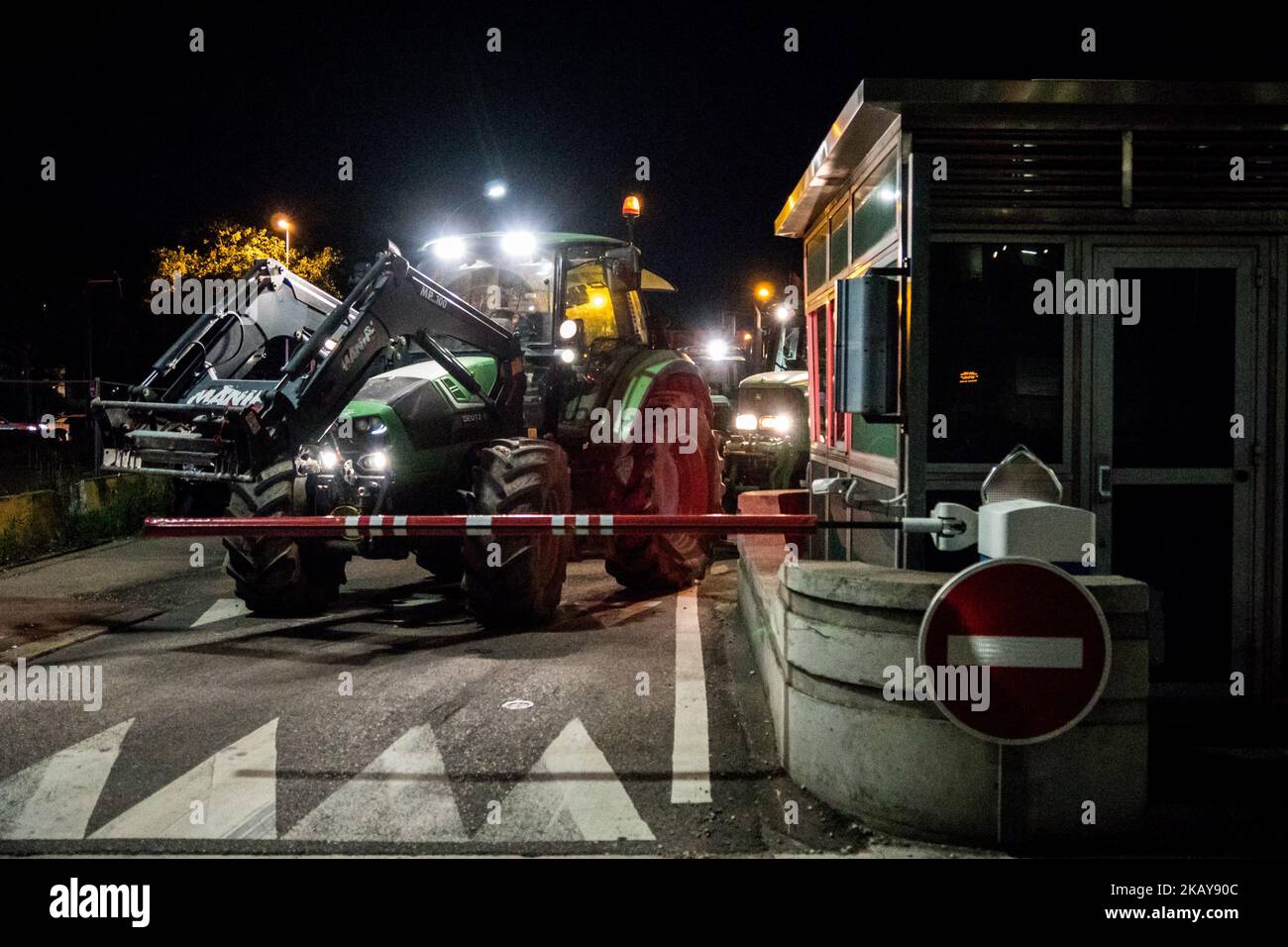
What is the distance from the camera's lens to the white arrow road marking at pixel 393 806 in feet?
13.5

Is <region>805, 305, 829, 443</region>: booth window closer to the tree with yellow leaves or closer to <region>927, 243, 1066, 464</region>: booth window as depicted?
<region>927, 243, 1066, 464</region>: booth window

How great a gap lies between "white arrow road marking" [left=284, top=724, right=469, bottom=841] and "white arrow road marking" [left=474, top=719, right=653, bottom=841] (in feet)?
0.78

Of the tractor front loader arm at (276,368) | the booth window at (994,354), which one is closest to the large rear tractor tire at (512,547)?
the tractor front loader arm at (276,368)

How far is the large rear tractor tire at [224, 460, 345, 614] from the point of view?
7.53 metres

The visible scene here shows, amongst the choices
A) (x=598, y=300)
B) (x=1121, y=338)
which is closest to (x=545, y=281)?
(x=598, y=300)

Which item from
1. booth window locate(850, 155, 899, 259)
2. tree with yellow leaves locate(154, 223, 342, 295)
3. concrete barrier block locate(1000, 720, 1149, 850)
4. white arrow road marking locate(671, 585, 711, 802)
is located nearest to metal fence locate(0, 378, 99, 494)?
tree with yellow leaves locate(154, 223, 342, 295)

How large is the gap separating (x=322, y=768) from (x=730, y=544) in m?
8.60

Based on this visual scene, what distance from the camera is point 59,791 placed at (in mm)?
4625

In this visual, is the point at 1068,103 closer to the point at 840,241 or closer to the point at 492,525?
the point at 840,241

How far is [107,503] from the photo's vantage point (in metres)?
12.8

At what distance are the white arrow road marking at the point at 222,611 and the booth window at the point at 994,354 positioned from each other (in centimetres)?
587

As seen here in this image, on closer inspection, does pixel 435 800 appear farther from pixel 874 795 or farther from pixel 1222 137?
pixel 1222 137

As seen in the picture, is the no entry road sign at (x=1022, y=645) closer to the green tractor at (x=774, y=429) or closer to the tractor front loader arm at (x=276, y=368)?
the tractor front loader arm at (x=276, y=368)

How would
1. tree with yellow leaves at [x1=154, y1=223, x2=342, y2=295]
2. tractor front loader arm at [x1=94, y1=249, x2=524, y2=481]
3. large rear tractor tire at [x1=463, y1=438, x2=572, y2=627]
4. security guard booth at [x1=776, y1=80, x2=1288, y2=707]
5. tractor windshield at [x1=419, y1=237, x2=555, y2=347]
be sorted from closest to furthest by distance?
security guard booth at [x1=776, y1=80, x2=1288, y2=707]
tractor front loader arm at [x1=94, y1=249, x2=524, y2=481]
large rear tractor tire at [x1=463, y1=438, x2=572, y2=627]
tractor windshield at [x1=419, y1=237, x2=555, y2=347]
tree with yellow leaves at [x1=154, y1=223, x2=342, y2=295]
